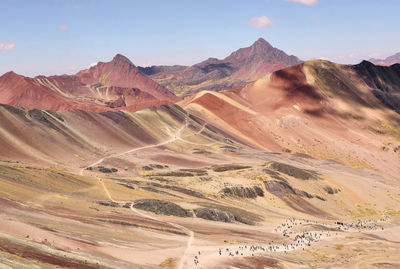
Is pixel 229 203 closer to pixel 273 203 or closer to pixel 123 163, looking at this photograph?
pixel 273 203

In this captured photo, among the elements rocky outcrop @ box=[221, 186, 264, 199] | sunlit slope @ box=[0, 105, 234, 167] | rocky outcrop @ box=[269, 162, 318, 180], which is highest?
sunlit slope @ box=[0, 105, 234, 167]

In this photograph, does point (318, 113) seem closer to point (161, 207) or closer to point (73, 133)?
point (73, 133)

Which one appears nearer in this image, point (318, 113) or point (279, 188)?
point (279, 188)

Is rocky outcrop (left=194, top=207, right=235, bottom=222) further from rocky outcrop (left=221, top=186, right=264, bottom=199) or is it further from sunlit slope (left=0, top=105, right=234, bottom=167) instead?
sunlit slope (left=0, top=105, right=234, bottom=167)

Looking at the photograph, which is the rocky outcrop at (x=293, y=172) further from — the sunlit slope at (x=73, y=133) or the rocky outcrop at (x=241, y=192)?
the sunlit slope at (x=73, y=133)

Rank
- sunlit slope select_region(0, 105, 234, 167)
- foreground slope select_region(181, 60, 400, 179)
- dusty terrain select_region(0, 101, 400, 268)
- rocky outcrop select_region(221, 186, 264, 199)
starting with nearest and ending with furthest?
dusty terrain select_region(0, 101, 400, 268) < rocky outcrop select_region(221, 186, 264, 199) < sunlit slope select_region(0, 105, 234, 167) < foreground slope select_region(181, 60, 400, 179)

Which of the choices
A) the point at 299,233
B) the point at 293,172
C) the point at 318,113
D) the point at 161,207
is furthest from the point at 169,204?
the point at 318,113

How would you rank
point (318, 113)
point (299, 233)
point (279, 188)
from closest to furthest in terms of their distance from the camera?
point (299, 233) < point (279, 188) < point (318, 113)

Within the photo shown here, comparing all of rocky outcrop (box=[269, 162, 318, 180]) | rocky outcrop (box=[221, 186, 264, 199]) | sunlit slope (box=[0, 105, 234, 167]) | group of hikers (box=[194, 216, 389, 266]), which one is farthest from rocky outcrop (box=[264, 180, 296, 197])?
sunlit slope (box=[0, 105, 234, 167])

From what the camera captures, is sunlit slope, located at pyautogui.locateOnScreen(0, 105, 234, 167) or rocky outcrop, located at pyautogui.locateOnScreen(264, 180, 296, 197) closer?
rocky outcrop, located at pyautogui.locateOnScreen(264, 180, 296, 197)
